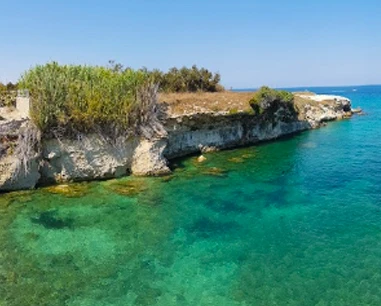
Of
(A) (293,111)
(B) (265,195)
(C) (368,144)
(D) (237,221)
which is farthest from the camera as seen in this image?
(A) (293,111)

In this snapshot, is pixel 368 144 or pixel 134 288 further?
pixel 368 144

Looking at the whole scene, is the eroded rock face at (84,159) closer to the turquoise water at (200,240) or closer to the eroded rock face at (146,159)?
the eroded rock face at (146,159)

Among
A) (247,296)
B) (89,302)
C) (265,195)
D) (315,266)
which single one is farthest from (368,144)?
(89,302)

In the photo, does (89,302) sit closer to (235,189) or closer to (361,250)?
(361,250)

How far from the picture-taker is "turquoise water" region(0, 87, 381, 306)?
14.5 metres

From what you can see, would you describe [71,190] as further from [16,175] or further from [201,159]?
[201,159]

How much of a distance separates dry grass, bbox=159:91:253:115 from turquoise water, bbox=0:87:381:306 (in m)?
7.33

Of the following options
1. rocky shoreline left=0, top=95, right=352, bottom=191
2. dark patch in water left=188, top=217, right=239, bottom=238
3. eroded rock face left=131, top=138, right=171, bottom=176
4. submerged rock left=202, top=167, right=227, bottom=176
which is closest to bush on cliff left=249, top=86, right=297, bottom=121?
rocky shoreline left=0, top=95, right=352, bottom=191

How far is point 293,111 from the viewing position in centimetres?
5238

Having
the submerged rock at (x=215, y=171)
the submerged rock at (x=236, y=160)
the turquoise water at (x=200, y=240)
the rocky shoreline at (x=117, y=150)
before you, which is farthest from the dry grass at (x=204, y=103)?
the turquoise water at (x=200, y=240)

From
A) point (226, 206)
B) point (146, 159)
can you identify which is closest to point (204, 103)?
point (146, 159)

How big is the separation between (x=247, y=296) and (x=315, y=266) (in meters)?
3.98

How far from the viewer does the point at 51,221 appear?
69.4 feet

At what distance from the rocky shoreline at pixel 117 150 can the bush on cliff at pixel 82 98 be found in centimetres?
126
